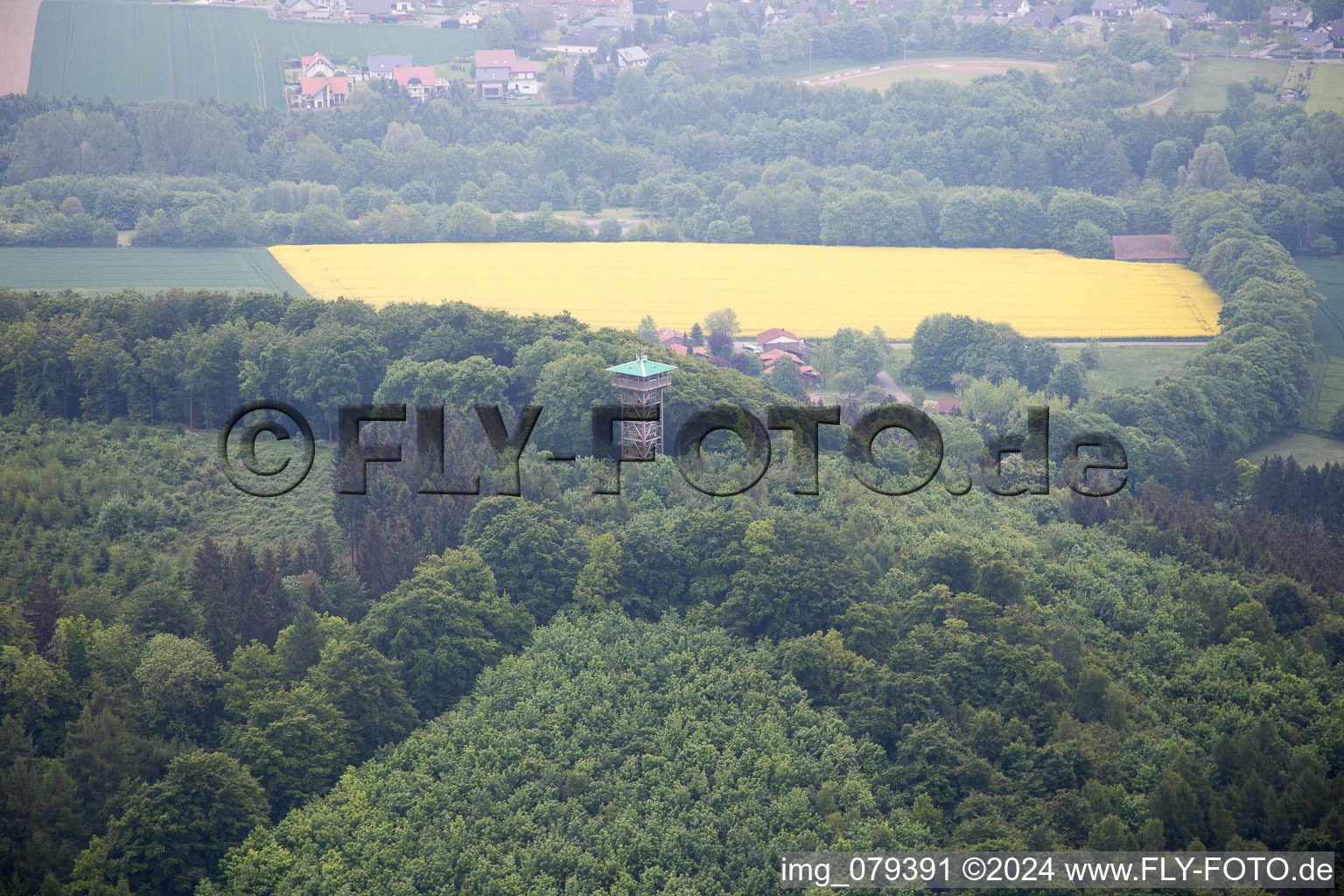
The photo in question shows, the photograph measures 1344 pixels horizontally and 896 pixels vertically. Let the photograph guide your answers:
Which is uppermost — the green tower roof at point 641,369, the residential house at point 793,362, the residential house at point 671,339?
the green tower roof at point 641,369

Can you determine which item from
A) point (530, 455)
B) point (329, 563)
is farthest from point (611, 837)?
point (530, 455)

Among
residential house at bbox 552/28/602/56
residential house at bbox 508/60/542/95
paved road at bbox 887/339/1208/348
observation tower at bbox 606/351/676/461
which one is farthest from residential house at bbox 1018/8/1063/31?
observation tower at bbox 606/351/676/461

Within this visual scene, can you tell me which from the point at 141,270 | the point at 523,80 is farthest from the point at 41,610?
the point at 523,80

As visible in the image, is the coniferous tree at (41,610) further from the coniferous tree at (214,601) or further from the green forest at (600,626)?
the coniferous tree at (214,601)

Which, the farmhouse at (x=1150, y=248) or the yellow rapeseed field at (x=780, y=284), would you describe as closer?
the yellow rapeseed field at (x=780, y=284)

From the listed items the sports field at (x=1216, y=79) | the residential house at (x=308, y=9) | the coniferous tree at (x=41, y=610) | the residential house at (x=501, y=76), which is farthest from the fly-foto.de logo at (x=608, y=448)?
the residential house at (x=308, y=9)

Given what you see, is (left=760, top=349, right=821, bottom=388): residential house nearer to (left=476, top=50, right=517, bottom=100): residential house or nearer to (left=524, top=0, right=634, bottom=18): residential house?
(left=476, top=50, right=517, bottom=100): residential house
